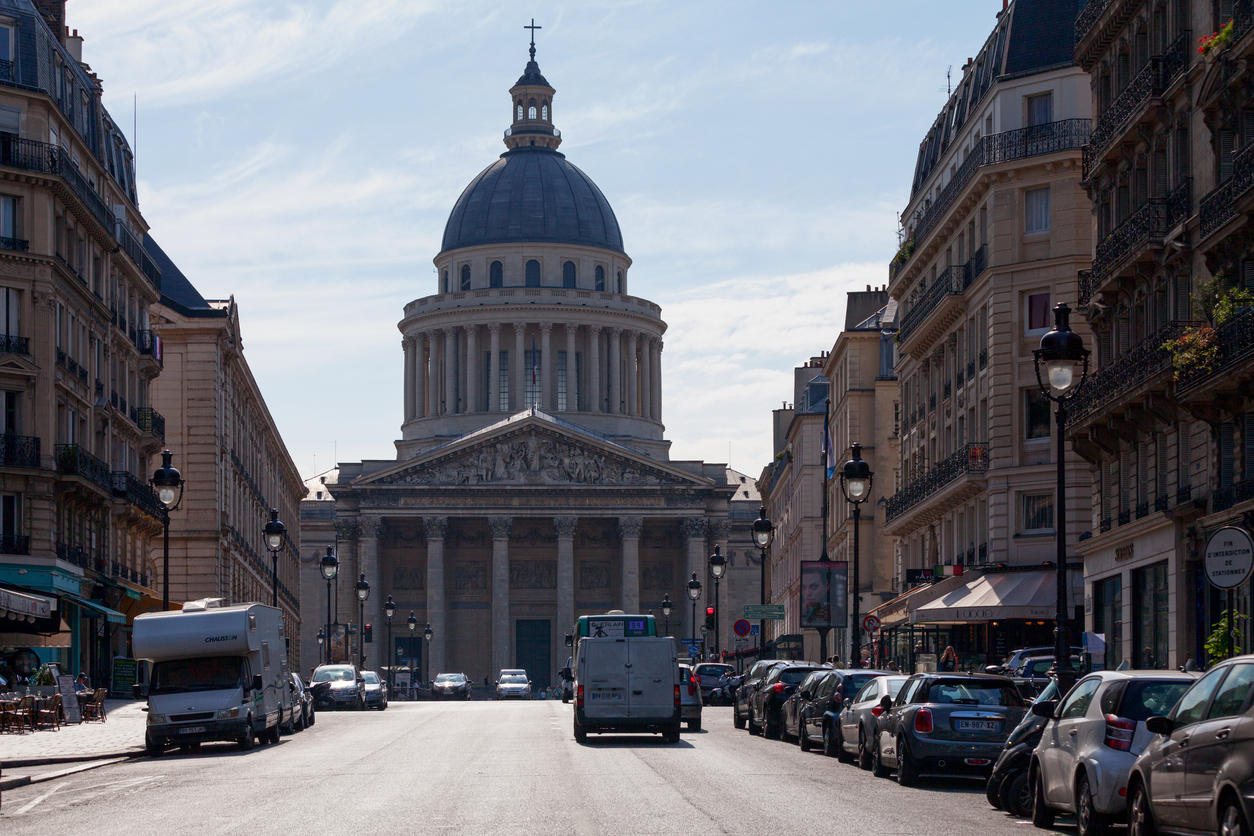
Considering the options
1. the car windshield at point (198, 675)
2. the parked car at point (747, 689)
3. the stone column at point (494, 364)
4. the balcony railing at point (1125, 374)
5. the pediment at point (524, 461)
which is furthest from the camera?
the stone column at point (494, 364)

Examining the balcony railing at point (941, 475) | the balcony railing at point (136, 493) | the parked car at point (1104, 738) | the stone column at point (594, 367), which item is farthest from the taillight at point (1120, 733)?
the stone column at point (594, 367)

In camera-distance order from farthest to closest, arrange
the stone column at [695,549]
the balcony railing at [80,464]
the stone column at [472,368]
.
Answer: the stone column at [472,368]
the stone column at [695,549]
the balcony railing at [80,464]

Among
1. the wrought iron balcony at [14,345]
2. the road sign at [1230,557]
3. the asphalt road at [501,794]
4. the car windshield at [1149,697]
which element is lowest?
the asphalt road at [501,794]

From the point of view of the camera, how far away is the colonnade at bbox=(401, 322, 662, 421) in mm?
149125

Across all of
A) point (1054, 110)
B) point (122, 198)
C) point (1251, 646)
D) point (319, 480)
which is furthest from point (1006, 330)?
point (319, 480)

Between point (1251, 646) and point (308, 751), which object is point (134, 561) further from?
point (1251, 646)

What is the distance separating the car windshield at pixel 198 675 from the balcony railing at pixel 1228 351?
17.4 m

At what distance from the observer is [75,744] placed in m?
35.3

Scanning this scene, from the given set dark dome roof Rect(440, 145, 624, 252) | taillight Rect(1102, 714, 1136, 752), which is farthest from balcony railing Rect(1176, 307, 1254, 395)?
dark dome roof Rect(440, 145, 624, 252)

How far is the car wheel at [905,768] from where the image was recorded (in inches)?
990

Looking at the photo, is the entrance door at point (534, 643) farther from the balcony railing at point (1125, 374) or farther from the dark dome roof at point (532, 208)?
the balcony railing at point (1125, 374)

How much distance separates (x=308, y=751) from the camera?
34.8 m

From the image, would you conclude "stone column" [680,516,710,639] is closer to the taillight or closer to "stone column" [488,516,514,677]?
"stone column" [488,516,514,677]

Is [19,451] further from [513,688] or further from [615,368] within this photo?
[615,368]
